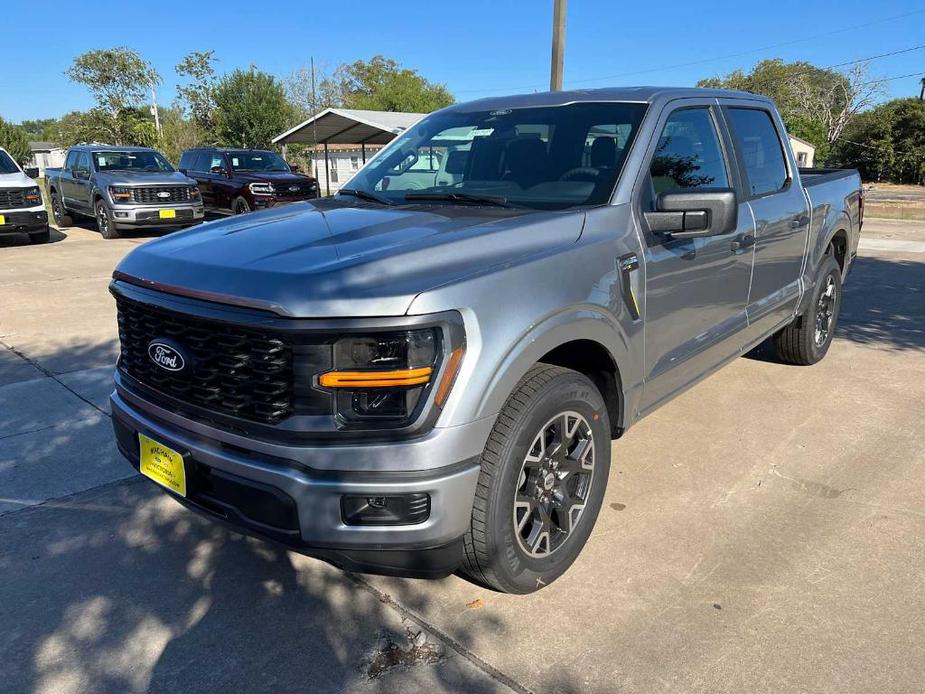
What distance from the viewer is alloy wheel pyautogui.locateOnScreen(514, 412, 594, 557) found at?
99.8 inches

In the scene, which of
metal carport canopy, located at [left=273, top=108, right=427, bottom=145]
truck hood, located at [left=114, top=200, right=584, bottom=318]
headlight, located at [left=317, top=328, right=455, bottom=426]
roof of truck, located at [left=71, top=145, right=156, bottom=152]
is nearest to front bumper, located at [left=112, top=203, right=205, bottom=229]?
roof of truck, located at [left=71, top=145, right=156, bottom=152]

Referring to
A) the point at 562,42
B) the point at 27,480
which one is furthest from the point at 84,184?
the point at 27,480

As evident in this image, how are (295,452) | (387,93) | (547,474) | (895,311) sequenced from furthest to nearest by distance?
(387,93), (895,311), (547,474), (295,452)

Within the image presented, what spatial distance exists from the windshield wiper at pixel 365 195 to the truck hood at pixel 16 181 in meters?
10.6

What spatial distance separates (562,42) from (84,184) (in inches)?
381

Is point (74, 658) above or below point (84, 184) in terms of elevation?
below

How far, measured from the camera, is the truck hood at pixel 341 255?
2086 mm

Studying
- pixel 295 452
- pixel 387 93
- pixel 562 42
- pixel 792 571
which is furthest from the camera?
pixel 387 93

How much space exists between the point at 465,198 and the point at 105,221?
12266 mm

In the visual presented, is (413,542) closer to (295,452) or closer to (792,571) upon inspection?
(295,452)

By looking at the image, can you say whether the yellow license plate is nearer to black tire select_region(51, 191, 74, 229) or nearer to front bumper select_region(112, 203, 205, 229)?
front bumper select_region(112, 203, 205, 229)

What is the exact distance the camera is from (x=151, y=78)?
2083 inches

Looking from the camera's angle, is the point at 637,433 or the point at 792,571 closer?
the point at 792,571

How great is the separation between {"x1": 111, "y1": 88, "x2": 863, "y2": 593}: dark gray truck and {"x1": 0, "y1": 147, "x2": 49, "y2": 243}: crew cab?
10.6 meters
